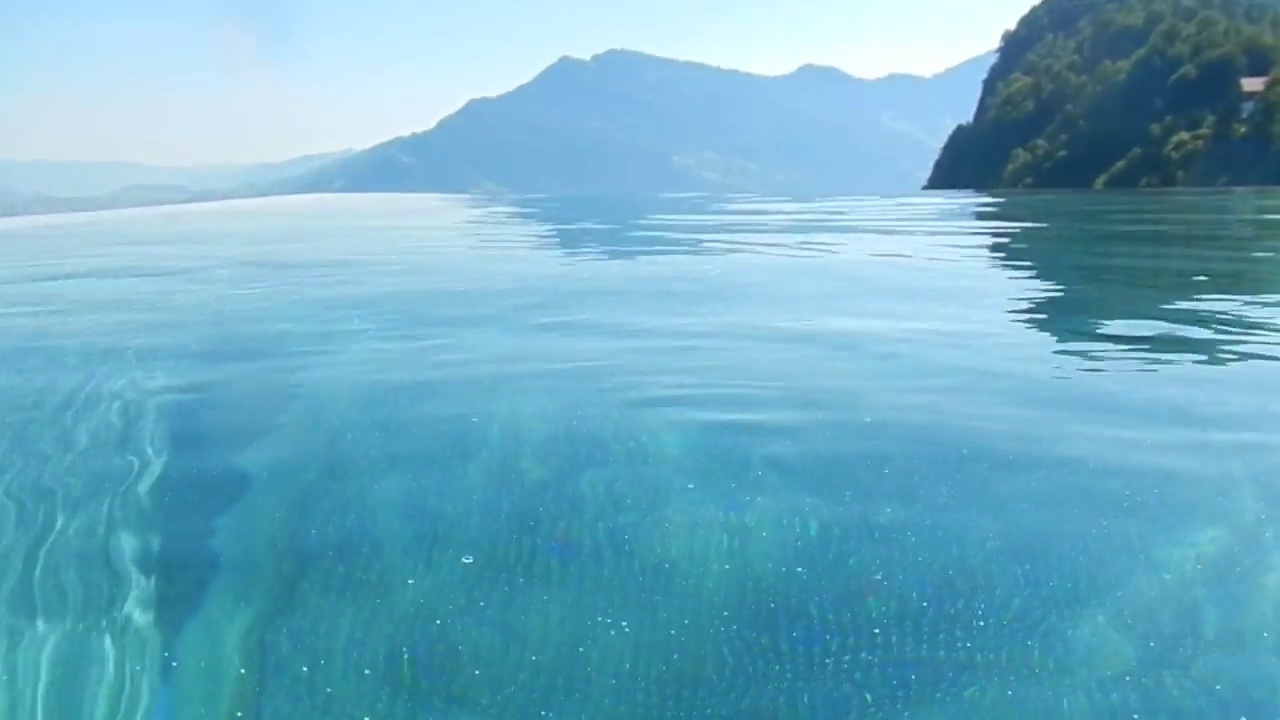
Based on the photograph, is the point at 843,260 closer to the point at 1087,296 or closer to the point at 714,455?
the point at 1087,296

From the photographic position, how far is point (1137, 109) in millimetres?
46219

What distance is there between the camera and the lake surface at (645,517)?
317 cm

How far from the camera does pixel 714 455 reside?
174 inches

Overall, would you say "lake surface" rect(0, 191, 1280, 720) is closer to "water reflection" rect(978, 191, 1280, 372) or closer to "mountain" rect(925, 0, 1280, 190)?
"water reflection" rect(978, 191, 1280, 372)

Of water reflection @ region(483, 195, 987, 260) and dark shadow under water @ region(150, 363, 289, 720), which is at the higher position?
dark shadow under water @ region(150, 363, 289, 720)

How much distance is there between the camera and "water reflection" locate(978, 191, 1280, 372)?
6.24 meters

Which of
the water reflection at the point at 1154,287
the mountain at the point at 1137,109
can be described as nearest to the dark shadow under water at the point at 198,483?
the water reflection at the point at 1154,287

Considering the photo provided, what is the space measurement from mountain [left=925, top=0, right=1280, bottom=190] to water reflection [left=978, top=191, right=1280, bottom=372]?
82.7ft

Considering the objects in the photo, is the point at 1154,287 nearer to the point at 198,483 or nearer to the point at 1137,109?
the point at 198,483

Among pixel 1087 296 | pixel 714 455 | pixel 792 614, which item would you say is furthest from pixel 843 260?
pixel 792 614

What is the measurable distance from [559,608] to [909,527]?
1270 mm

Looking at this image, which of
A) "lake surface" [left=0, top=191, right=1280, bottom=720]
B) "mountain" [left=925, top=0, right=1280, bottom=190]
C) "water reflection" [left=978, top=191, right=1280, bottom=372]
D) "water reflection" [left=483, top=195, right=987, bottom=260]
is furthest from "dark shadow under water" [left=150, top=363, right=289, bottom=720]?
"mountain" [left=925, top=0, right=1280, bottom=190]

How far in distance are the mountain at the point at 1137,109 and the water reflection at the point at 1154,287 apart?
2520 cm

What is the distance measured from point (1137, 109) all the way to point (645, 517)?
48.7m
